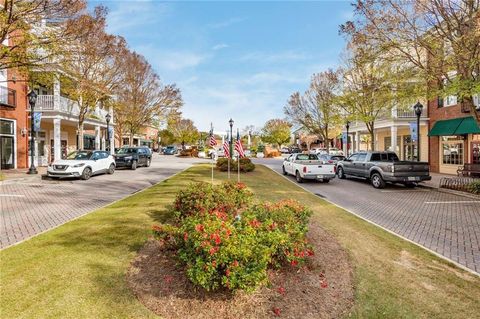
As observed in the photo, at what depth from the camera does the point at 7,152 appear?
22781mm

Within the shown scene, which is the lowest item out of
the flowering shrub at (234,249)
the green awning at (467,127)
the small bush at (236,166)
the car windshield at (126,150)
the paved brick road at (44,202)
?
the paved brick road at (44,202)

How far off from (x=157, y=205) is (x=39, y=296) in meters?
5.08

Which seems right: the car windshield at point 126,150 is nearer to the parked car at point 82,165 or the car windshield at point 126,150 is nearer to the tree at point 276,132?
the parked car at point 82,165

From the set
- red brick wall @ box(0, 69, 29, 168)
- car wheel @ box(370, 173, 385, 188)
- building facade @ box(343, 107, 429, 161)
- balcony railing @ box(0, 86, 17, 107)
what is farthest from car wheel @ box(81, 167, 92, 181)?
building facade @ box(343, 107, 429, 161)

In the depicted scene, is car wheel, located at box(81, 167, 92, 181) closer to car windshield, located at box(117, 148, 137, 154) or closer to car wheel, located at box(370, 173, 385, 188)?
car windshield, located at box(117, 148, 137, 154)

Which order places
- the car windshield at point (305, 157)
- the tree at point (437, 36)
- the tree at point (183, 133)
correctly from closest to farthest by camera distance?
the tree at point (437, 36)
the car windshield at point (305, 157)
the tree at point (183, 133)

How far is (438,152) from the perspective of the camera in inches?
968

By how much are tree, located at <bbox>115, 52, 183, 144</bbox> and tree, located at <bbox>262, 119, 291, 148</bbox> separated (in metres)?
39.9

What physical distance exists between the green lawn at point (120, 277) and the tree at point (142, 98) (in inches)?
1241

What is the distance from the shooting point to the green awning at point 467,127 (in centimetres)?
1978

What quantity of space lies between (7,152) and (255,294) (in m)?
25.2

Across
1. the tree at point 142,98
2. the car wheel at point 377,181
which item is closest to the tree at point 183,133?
the tree at point 142,98

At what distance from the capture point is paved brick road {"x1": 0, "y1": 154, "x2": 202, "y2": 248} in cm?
749

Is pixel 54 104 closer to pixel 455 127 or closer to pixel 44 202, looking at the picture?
pixel 44 202
